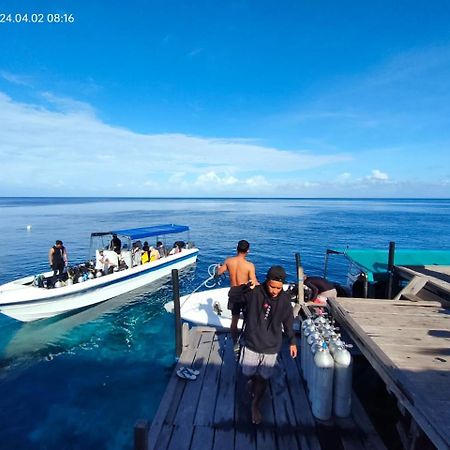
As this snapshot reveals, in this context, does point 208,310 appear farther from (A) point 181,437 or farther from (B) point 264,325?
(B) point 264,325

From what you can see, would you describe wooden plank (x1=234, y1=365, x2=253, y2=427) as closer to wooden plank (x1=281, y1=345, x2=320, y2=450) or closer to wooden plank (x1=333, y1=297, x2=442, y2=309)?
wooden plank (x1=281, y1=345, x2=320, y2=450)

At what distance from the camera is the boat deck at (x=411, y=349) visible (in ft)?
9.48

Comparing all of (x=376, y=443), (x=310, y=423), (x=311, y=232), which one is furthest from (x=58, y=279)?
(x=311, y=232)

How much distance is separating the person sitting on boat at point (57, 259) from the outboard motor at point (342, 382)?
1191cm

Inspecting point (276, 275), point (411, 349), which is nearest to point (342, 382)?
point (411, 349)

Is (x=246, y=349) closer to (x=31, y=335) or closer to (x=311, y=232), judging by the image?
(x=31, y=335)

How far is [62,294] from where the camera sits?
1209 centimetres

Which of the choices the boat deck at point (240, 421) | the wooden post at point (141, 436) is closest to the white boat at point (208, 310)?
the boat deck at point (240, 421)

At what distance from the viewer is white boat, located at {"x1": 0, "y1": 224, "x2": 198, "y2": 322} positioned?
11.4 metres

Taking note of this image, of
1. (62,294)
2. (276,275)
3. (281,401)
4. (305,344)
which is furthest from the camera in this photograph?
(62,294)

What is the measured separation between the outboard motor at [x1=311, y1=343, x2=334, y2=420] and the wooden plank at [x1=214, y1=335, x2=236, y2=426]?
1283mm

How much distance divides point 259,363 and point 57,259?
11523 mm

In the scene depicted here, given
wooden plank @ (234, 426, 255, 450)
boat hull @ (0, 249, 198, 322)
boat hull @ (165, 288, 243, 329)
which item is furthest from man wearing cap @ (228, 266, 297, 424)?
boat hull @ (0, 249, 198, 322)

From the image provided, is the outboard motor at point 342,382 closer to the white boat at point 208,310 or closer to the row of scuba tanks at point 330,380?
the row of scuba tanks at point 330,380
